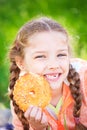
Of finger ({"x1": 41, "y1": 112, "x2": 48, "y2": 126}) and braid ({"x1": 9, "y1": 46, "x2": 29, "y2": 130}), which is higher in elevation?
braid ({"x1": 9, "y1": 46, "x2": 29, "y2": 130})

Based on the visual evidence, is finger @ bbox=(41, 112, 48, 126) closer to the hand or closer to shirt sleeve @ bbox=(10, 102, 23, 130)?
the hand

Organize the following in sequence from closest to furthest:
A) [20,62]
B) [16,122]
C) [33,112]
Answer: [33,112], [20,62], [16,122]

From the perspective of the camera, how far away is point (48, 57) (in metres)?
1.84

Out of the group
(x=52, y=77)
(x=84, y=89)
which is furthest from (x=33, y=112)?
(x=84, y=89)

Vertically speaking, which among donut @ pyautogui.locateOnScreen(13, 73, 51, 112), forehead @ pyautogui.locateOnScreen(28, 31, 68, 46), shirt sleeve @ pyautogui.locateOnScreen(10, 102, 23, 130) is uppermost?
forehead @ pyautogui.locateOnScreen(28, 31, 68, 46)

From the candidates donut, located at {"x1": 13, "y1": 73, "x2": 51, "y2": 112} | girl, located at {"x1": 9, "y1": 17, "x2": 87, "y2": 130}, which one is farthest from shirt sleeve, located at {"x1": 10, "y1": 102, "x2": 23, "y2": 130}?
donut, located at {"x1": 13, "y1": 73, "x2": 51, "y2": 112}

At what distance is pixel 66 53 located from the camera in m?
1.87

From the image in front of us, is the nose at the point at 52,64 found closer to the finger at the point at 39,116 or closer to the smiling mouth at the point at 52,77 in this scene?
the smiling mouth at the point at 52,77

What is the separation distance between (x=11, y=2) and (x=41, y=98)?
3.83ft

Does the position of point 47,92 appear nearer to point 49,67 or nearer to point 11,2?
point 49,67

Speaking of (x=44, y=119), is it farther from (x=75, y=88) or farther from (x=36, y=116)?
(x=75, y=88)

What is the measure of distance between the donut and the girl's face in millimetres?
31

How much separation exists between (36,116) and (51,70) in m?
0.17

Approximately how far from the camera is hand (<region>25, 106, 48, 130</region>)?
1.78m
